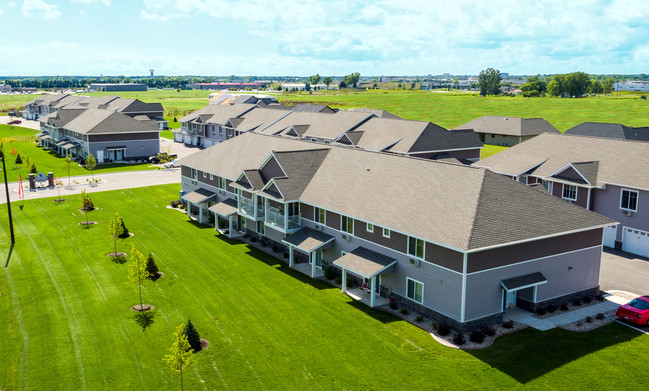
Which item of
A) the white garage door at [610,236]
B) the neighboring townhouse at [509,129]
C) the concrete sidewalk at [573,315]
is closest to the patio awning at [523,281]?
the concrete sidewalk at [573,315]

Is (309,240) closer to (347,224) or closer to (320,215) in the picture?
(320,215)

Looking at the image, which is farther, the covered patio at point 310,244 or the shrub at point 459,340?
the covered patio at point 310,244

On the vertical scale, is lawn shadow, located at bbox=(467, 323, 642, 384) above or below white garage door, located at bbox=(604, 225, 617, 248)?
below

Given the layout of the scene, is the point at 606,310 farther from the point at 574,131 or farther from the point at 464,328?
the point at 574,131

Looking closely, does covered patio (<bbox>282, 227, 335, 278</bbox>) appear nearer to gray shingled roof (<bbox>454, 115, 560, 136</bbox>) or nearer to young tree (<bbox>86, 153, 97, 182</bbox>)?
young tree (<bbox>86, 153, 97, 182</bbox>)

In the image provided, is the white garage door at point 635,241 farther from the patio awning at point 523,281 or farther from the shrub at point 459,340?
the shrub at point 459,340

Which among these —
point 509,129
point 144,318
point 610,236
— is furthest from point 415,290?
point 509,129

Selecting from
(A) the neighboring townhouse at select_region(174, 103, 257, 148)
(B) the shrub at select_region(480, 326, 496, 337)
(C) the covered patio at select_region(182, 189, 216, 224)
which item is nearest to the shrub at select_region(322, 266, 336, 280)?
(B) the shrub at select_region(480, 326, 496, 337)
